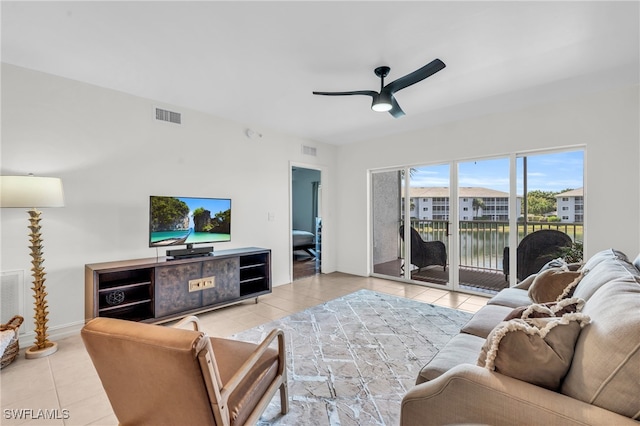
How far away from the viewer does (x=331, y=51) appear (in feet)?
8.23

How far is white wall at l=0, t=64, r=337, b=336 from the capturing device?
107 inches

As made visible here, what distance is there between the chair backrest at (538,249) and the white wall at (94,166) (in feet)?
12.7

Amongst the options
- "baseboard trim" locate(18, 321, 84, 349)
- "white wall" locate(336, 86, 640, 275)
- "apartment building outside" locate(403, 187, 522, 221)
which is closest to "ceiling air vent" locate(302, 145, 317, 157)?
"white wall" locate(336, 86, 640, 275)

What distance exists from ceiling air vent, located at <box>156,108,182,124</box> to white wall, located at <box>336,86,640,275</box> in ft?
11.3

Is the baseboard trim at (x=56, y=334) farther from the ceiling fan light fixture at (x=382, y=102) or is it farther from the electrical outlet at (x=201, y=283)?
the ceiling fan light fixture at (x=382, y=102)

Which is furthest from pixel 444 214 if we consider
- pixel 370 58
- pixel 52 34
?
pixel 52 34

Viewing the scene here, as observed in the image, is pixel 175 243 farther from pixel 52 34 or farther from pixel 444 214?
pixel 444 214

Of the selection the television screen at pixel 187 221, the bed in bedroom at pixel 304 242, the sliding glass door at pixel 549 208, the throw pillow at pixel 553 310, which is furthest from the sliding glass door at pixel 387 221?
the throw pillow at pixel 553 310

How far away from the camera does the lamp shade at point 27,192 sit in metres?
2.30

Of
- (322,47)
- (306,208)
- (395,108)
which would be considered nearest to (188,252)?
(322,47)

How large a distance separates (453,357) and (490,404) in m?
0.49

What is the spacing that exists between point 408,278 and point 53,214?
479 centimetres

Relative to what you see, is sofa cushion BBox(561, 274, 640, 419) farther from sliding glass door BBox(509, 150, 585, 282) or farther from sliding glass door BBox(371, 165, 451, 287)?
sliding glass door BBox(371, 165, 451, 287)

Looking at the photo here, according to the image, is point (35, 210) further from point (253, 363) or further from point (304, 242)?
point (304, 242)
